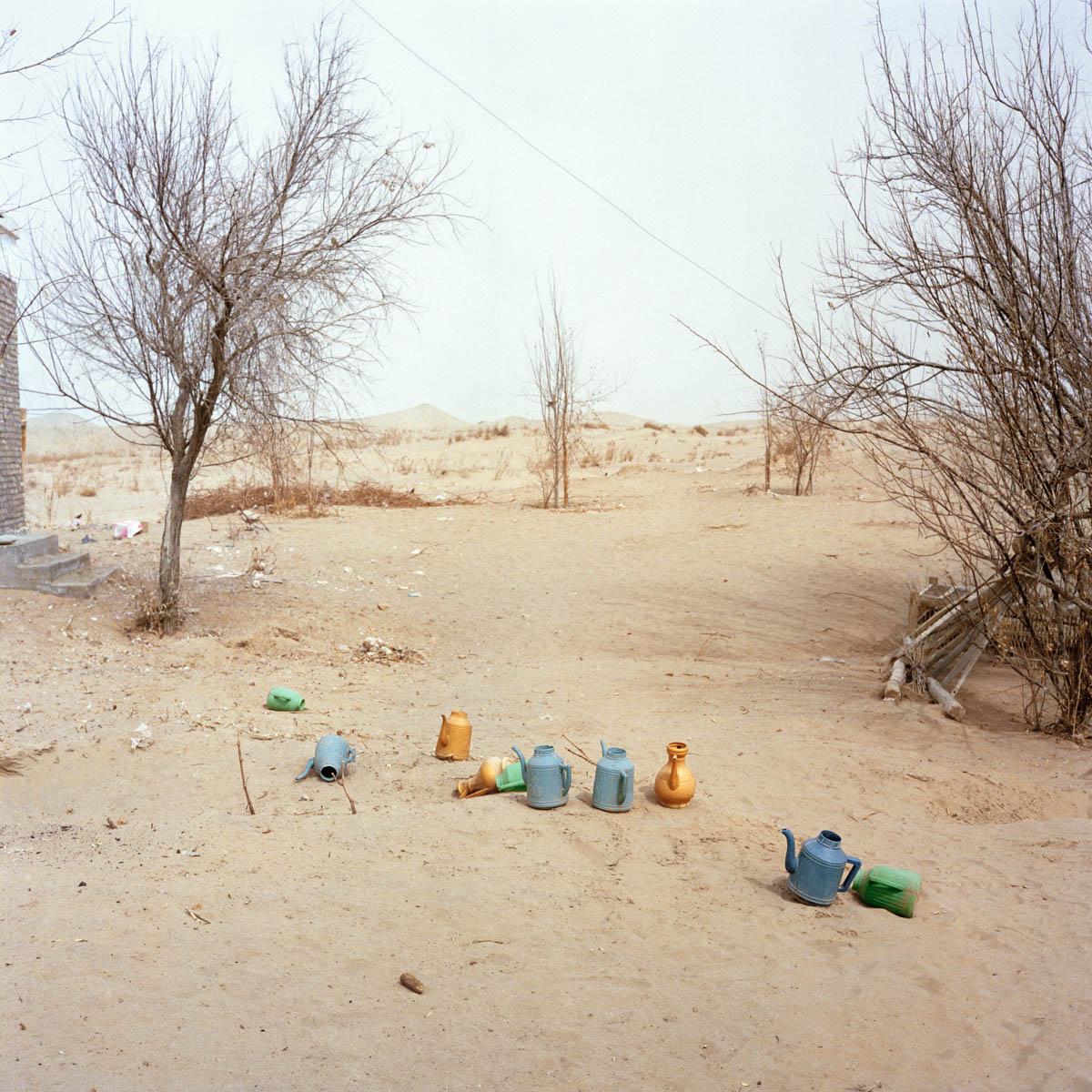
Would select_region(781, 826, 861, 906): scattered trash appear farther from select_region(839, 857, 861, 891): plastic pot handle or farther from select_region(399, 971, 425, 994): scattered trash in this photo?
select_region(399, 971, 425, 994): scattered trash

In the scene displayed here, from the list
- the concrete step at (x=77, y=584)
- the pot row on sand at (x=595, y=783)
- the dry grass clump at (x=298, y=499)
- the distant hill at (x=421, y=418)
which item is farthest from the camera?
the distant hill at (x=421, y=418)

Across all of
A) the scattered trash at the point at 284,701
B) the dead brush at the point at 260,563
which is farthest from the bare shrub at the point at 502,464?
the scattered trash at the point at 284,701

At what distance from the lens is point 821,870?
10.3 feet

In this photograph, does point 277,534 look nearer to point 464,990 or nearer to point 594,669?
point 594,669

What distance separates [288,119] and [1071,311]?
20.2 ft

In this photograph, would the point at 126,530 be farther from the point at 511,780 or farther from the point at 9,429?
the point at 511,780

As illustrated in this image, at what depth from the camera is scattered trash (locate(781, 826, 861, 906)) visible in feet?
10.3

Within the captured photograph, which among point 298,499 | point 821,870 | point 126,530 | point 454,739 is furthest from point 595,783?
point 298,499

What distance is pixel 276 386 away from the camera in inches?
280

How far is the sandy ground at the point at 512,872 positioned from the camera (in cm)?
238

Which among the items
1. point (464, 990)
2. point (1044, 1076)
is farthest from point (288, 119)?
point (1044, 1076)

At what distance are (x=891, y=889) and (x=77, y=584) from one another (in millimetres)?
6954

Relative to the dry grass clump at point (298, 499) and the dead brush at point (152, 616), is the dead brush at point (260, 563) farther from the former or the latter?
the dry grass clump at point (298, 499)

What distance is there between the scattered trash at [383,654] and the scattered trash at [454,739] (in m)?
2.71
